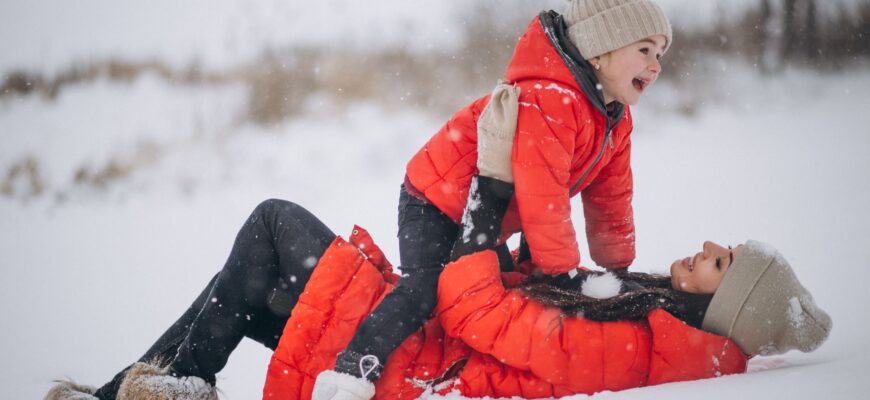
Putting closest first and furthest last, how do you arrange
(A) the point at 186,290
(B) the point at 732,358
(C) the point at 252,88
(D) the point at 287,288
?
(B) the point at 732,358 → (D) the point at 287,288 → (A) the point at 186,290 → (C) the point at 252,88

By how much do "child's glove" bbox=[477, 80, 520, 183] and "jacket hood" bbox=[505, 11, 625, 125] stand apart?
105 millimetres

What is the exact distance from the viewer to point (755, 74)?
16.5ft

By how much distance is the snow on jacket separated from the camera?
1.67m

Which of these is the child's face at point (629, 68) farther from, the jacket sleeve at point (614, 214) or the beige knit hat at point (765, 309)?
the beige knit hat at point (765, 309)

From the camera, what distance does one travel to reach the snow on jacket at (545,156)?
5.49 ft

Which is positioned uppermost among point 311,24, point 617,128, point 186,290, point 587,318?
point 311,24

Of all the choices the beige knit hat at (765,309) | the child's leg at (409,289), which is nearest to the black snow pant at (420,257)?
the child's leg at (409,289)

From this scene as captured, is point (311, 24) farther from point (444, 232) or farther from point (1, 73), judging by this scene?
point (444, 232)

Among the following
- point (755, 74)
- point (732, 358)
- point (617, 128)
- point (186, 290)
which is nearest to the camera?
point (732, 358)

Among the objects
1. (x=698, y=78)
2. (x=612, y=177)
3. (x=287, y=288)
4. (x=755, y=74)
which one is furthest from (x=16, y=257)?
(x=755, y=74)

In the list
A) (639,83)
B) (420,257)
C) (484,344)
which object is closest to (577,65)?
(639,83)

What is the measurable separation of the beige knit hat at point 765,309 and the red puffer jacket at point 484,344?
58mm

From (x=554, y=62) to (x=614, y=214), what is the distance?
2.13 ft

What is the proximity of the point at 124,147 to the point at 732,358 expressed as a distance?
16.5 feet
